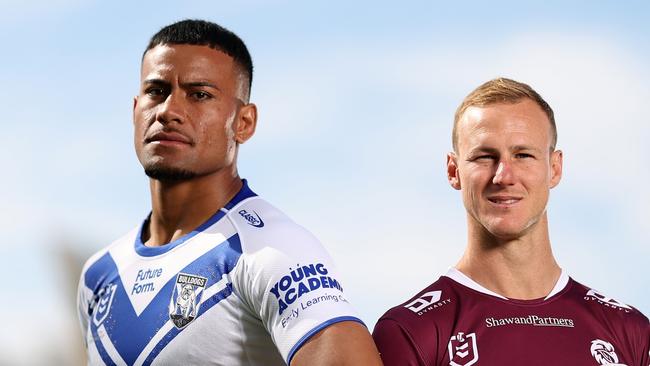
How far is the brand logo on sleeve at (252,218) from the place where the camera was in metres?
5.53

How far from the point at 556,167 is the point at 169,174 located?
7.86ft

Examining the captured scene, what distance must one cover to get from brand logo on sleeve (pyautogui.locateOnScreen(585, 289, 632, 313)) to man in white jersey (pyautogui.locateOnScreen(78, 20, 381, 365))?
67.7 inches

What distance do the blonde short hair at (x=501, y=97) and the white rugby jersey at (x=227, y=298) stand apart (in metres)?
1.35

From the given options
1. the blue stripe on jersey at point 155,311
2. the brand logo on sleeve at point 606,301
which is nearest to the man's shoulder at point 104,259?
the blue stripe on jersey at point 155,311

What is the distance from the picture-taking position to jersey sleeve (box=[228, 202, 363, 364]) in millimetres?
4973

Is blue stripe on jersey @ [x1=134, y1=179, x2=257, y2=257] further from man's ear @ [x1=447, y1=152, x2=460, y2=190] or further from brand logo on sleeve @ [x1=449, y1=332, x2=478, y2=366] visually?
brand logo on sleeve @ [x1=449, y1=332, x2=478, y2=366]

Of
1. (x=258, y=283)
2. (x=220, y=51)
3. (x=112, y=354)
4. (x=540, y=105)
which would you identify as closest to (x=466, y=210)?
(x=540, y=105)

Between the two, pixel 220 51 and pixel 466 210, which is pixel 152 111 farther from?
pixel 466 210

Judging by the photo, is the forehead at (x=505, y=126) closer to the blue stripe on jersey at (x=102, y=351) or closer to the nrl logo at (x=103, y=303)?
the nrl logo at (x=103, y=303)

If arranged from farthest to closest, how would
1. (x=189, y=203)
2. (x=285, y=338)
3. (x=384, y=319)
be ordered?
(x=189, y=203), (x=384, y=319), (x=285, y=338)

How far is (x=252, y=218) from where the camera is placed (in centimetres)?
562

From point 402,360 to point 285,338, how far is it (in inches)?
27.7

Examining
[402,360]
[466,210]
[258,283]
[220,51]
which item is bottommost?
[402,360]

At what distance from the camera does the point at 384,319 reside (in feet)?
18.0
